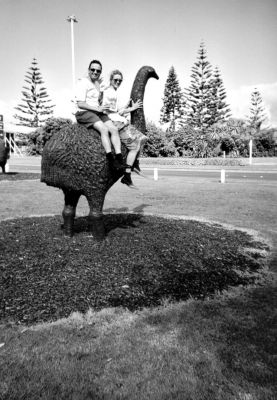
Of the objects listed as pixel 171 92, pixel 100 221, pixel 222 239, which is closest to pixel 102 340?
pixel 100 221

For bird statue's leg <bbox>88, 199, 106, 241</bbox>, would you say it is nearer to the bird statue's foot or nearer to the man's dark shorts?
the bird statue's foot

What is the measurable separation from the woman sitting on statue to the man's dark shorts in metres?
0.11

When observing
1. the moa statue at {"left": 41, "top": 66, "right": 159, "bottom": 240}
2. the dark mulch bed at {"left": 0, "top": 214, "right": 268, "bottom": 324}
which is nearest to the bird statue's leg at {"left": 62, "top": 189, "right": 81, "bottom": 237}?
the dark mulch bed at {"left": 0, "top": 214, "right": 268, "bottom": 324}

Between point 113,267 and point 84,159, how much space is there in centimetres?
166

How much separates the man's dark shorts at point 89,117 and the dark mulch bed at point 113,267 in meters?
1.97

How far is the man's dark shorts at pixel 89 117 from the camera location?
17.1 ft

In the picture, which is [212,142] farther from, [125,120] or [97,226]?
[125,120]

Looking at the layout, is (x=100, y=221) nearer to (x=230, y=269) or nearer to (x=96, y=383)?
(x=230, y=269)

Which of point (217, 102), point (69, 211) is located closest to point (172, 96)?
point (217, 102)

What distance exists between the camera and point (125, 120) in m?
5.39

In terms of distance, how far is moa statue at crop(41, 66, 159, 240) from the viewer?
535cm

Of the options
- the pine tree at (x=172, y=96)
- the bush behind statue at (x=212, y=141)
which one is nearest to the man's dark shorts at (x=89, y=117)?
the bush behind statue at (x=212, y=141)

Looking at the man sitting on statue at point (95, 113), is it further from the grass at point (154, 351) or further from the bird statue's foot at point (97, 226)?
the grass at point (154, 351)

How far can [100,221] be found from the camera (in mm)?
5898
